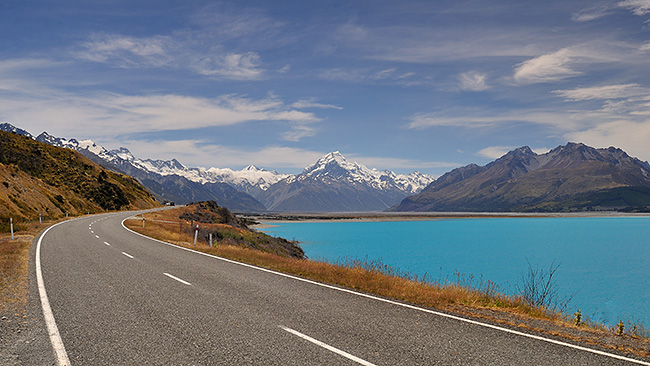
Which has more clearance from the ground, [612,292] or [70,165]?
[70,165]

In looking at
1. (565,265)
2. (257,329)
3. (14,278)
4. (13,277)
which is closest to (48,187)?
(13,277)

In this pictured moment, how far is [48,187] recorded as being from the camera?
73.6 meters

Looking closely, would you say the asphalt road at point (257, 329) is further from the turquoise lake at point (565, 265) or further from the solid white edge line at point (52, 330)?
the turquoise lake at point (565, 265)

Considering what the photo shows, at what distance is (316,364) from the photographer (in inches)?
253

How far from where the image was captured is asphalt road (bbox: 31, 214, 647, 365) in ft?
22.4

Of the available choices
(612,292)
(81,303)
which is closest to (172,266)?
(81,303)

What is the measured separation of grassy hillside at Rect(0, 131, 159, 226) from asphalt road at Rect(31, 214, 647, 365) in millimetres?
31605

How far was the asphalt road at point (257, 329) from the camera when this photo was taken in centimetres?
682

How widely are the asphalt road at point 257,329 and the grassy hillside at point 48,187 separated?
3161cm

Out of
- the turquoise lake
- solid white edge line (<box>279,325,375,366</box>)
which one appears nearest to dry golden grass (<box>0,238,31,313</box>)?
solid white edge line (<box>279,325,375,366</box>)

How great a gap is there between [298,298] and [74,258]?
43.5ft

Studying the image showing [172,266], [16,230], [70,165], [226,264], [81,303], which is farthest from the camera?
[70,165]

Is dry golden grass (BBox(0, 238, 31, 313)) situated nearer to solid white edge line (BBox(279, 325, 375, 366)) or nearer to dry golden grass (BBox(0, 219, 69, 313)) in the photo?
dry golden grass (BBox(0, 219, 69, 313))

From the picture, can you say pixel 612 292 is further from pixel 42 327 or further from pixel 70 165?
pixel 70 165
